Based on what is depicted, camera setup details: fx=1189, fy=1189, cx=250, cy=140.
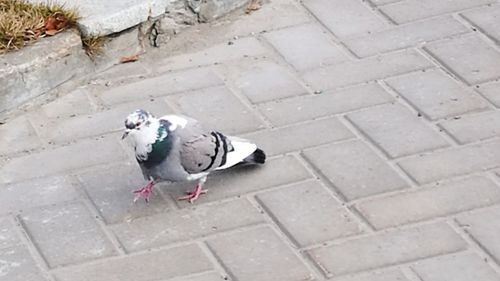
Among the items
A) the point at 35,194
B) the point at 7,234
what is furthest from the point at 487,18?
the point at 7,234

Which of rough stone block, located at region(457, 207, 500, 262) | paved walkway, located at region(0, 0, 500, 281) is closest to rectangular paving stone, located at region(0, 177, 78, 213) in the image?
paved walkway, located at region(0, 0, 500, 281)

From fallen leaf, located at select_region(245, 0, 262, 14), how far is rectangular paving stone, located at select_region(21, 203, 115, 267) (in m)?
1.79

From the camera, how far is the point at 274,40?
18.5 ft

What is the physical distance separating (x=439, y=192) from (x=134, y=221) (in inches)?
45.1

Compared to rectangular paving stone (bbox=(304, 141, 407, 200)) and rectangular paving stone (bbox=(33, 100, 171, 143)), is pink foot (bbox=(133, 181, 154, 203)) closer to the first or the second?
rectangular paving stone (bbox=(33, 100, 171, 143))

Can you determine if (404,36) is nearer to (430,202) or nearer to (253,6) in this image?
(253,6)

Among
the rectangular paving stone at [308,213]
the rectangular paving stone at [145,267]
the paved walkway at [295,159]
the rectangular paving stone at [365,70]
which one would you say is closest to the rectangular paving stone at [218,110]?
the paved walkway at [295,159]

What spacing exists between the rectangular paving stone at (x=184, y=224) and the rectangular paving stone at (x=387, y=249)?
0.35 metres

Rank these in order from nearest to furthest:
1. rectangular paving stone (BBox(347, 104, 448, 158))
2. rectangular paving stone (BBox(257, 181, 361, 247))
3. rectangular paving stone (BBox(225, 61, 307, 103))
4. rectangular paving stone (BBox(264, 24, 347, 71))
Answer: rectangular paving stone (BBox(257, 181, 361, 247)), rectangular paving stone (BBox(347, 104, 448, 158)), rectangular paving stone (BBox(225, 61, 307, 103)), rectangular paving stone (BBox(264, 24, 347, 71))

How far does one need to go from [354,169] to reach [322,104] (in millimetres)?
542

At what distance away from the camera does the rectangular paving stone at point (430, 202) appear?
4.33m

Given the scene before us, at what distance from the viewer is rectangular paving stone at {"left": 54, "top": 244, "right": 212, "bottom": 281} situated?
160 inches

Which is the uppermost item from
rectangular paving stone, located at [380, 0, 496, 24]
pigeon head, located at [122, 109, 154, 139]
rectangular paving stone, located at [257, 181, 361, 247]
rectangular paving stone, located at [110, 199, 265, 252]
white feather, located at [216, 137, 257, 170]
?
rectangular paving stone, located at [380, 0, 496, 24]

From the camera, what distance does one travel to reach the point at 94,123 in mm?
5004
